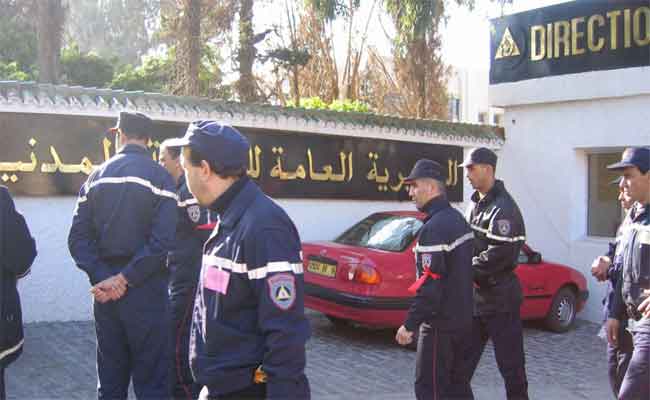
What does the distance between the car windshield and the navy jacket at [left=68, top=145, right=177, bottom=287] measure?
376 cm

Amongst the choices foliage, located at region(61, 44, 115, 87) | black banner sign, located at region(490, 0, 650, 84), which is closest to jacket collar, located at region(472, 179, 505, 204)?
black banner sign, located at region(490, 0, 650, 84)

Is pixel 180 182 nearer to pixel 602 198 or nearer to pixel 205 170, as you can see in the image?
pixel 205 170

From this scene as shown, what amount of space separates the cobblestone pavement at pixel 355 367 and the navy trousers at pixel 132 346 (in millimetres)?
1406

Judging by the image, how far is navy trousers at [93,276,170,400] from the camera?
13.4ft

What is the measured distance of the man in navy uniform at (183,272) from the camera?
183 inches

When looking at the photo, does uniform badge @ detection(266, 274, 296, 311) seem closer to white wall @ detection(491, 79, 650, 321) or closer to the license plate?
the license plate

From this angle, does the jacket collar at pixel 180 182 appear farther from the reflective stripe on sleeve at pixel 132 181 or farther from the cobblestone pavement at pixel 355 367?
the cobblestone pavement at pixel 355 367

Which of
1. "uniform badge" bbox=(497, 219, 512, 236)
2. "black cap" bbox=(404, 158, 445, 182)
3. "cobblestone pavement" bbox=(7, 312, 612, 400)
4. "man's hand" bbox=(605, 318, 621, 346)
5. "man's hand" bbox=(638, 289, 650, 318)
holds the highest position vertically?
"black cap" bbox=(404, 158, 445, 182)

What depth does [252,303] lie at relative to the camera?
2459 millimetres

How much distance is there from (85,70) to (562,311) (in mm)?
14878

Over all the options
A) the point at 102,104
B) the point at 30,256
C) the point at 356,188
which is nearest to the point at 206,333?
the point at 30,256

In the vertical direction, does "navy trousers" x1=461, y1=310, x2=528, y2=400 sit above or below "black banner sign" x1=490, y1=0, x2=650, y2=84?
below

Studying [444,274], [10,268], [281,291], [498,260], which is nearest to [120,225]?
[10,268]

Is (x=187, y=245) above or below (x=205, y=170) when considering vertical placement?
below
